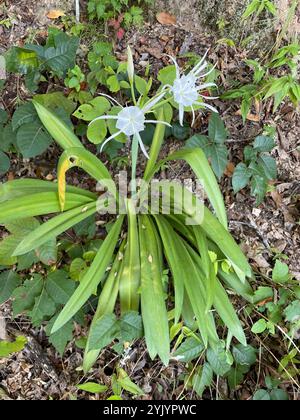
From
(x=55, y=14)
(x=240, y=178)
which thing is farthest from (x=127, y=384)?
(x=55, y=14)

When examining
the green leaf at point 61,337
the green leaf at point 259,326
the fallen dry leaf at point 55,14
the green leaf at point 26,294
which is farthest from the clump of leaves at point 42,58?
the green leaf at point 259,326

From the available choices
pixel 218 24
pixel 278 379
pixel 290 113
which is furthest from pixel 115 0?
pixel 278 379

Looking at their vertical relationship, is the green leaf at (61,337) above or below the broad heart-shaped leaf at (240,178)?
below

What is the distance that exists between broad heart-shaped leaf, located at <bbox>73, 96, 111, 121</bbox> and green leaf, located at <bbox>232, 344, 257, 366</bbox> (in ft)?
3.52

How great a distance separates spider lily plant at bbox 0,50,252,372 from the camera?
55.2 inches

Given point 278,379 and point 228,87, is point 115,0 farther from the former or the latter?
point 278,379

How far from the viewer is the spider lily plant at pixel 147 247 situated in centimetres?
140

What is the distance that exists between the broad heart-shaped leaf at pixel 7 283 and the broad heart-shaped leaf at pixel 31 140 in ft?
1.51

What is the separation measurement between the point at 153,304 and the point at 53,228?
42cm

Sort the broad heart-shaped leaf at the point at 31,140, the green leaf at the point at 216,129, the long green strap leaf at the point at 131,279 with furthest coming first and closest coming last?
the green leaf at the point at 216,129, the broad heart-shaped leaf at the point at 31,140, the long green strap leaf at the point at 131,279

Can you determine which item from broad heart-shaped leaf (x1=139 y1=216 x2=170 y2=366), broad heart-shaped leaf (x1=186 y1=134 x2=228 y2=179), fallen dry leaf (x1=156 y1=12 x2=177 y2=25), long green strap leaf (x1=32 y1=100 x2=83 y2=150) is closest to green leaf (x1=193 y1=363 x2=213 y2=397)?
broad heart-shaped leaf (x1=139 y1=216 x2=170 y2=366)

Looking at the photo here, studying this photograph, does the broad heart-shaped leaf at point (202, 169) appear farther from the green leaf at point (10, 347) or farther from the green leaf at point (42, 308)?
the green leaf at point (10, 347)

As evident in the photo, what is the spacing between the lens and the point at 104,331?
148cm

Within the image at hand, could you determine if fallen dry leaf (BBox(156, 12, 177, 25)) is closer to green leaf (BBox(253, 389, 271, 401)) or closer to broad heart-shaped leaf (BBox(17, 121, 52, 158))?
broad heart-shaped leaf (BBox(17, 121, 52, 158))
